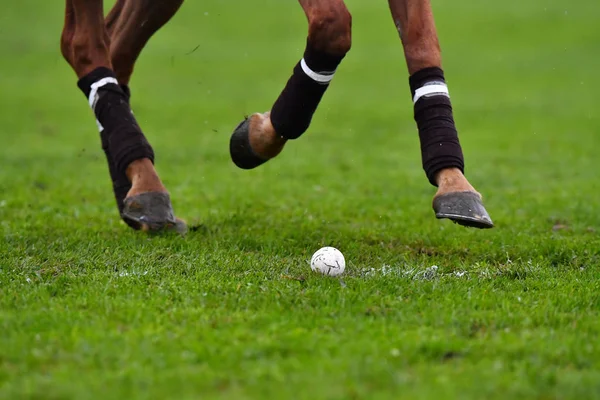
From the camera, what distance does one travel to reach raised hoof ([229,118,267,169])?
18.1 feet

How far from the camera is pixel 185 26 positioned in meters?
27.2

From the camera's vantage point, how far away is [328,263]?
475cm

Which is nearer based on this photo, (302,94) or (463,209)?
(463,209)

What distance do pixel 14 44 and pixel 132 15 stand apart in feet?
61.6

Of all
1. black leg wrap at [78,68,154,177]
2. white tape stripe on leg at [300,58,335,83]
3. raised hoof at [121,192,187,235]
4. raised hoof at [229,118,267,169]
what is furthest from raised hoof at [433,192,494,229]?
black leg wrap at [78,68,154,177]

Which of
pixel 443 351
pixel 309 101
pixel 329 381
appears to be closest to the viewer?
pixel 329 381

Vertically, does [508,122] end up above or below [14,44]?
below

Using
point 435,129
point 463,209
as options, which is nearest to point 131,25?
point 435,129

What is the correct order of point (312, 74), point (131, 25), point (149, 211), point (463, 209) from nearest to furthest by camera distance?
point (463, 209)
point (312, 74)
point (149, 211)
point (131, 25)

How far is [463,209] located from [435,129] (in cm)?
53

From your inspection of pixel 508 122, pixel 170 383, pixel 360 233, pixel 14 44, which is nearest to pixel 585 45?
pixel 508 122

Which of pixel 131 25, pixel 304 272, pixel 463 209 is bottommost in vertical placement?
pixel 304 272

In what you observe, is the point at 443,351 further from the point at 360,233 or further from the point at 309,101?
the point at 360,233

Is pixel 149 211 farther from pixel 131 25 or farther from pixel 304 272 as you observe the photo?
pixel 131 25
